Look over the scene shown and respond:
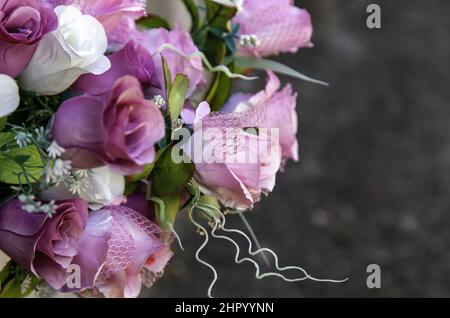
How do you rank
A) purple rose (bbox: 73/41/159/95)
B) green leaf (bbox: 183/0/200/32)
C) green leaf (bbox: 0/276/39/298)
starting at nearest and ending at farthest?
purple rose (bbox: 73/41/159/95)
green leaf (bbox: 0/276/39/298)
green leaf (bbox: 183/0/200/32)

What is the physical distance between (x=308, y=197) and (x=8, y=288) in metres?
1.70

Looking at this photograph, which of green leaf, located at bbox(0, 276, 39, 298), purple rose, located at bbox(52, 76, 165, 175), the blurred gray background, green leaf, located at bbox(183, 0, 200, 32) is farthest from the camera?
the blurred gray background

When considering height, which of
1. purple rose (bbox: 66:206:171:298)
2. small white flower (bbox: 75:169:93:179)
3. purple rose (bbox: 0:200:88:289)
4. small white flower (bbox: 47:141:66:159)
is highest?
small white flower (bbox: 47:141:66:159)

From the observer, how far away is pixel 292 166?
96.7 inches

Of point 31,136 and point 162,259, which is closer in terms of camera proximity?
point 31,136

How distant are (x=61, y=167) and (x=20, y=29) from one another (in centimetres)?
12

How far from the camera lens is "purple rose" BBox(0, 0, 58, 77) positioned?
0.55m

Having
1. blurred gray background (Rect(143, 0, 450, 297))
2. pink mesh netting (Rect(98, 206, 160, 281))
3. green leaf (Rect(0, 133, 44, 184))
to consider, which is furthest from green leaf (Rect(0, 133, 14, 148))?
blurred gray background (Rect(143, 0, 450, 297))

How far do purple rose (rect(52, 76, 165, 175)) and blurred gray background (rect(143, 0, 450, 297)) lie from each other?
1240 mm

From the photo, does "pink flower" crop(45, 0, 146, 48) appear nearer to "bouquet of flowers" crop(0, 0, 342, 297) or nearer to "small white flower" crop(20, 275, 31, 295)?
"bouquet of flowers" crop(0, 0, 342, 297)

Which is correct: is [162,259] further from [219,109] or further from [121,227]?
[219,109]

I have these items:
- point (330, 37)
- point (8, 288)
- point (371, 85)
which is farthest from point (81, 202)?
point (330, 37)

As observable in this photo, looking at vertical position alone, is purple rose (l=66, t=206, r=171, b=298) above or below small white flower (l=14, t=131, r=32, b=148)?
below

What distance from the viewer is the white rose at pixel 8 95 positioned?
1.80 feet
